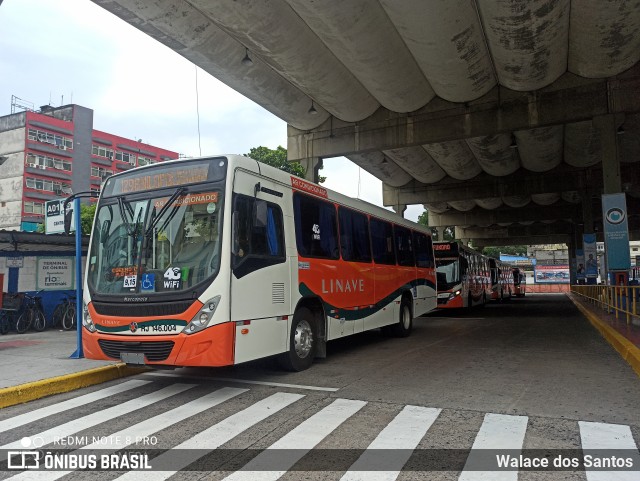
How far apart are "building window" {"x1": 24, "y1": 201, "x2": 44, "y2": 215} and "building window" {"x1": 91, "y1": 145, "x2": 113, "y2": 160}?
1114 centimetres

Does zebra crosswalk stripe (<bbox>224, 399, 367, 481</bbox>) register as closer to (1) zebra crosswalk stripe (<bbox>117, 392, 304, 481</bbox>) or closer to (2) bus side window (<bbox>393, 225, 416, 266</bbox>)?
(1) zebra crosswalk stripe (<bbox>117, 392, 304, 481</bbox>)

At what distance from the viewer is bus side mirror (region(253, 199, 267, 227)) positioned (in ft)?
22.8

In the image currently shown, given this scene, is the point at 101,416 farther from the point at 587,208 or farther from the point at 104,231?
the point at 587,208

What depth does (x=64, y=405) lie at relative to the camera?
6.22 m

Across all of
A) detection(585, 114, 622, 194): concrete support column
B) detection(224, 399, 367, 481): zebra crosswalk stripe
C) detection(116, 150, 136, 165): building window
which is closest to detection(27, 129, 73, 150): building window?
detection(116, 150, 136, 165): building window

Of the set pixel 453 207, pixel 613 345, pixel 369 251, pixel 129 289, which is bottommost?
pixel 613 345

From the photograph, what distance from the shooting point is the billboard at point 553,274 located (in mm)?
72438

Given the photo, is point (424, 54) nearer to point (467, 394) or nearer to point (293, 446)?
point (467, 394)

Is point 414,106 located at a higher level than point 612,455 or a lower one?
higher

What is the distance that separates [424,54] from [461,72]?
2111mm

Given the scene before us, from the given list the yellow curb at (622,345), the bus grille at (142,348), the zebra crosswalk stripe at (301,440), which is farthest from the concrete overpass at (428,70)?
the zebra crosswalk stripe at (301,440)

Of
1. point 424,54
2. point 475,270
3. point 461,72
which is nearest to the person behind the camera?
point 424,54

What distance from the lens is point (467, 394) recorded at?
6500 millimetres

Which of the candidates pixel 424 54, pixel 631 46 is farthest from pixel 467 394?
pixel 631 46
